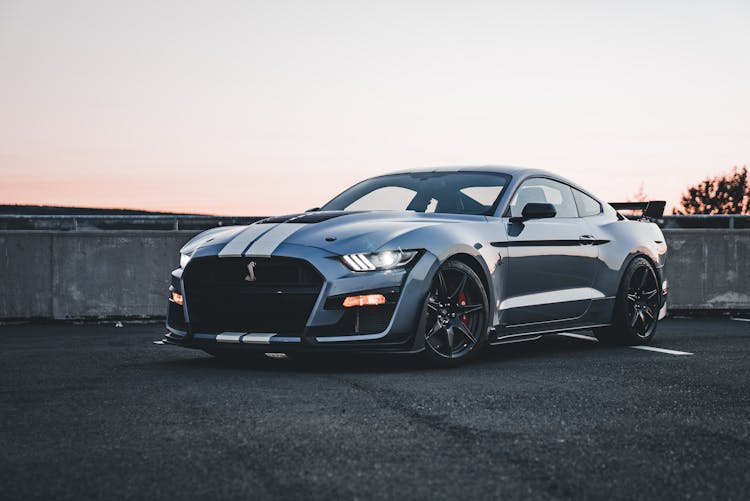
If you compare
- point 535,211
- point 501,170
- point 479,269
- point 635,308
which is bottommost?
point 635,308

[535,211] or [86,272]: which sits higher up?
[535,211]

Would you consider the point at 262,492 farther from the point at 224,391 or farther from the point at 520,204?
the point at 520,204

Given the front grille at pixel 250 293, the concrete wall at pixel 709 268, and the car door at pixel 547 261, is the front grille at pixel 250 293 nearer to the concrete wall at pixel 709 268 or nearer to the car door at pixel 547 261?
the car door at pixel 547 261

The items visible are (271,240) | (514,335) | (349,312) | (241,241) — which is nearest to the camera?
(349,312)

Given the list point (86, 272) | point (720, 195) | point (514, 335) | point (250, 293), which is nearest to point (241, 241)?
point (250, 293)

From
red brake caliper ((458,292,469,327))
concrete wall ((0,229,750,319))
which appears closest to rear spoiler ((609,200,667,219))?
red brake caliper ((458,292,469,327))

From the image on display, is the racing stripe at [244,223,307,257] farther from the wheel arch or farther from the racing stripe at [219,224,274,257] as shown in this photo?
the wheel arch

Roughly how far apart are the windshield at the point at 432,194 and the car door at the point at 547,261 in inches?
8.4

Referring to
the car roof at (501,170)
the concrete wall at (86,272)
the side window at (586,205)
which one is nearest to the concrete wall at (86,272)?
the concrete wall at (86,272)

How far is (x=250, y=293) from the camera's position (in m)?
6.86

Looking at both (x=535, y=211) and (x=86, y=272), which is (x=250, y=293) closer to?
(x=535, y=211)

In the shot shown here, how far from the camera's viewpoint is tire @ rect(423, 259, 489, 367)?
23.1ft

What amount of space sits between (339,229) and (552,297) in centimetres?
199

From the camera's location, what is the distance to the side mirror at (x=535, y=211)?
7785 mm
